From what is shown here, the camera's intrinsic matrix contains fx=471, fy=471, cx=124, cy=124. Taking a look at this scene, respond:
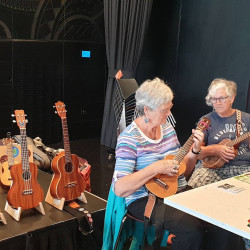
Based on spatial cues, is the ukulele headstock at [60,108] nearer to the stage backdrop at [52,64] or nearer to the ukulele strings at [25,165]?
the ukulele strings at [25,165]

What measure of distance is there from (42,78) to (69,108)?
613 mm

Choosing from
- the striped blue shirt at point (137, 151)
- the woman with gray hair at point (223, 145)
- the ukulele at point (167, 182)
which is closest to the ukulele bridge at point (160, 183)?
the ukulele at point (167, 182)

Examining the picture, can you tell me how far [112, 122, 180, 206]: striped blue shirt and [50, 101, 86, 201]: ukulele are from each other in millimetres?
550

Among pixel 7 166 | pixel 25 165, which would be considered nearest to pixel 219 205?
pixel 25 165

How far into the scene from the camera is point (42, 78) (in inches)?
242

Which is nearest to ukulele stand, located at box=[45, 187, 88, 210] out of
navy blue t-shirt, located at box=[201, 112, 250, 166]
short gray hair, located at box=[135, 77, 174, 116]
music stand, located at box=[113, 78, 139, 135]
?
short gray hair, located at box=[135, 77, 174, 116]

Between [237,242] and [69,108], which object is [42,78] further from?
[237,242]

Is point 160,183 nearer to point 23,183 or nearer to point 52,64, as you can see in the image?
point 23,183

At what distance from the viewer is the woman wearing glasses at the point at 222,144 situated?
3.37 meters

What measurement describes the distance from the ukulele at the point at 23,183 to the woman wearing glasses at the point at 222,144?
1123 millimetres

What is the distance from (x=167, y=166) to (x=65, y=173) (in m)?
0.85

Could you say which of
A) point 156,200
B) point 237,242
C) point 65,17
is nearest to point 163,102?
point 156,200

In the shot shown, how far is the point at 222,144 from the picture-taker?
3.40 metres

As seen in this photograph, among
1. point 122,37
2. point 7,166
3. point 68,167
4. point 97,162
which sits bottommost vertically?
point 97,162
